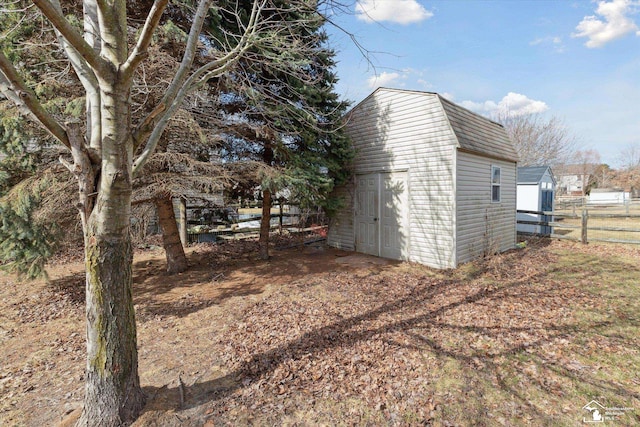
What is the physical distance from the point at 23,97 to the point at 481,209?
8.97 m

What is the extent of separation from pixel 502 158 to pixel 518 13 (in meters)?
3.91

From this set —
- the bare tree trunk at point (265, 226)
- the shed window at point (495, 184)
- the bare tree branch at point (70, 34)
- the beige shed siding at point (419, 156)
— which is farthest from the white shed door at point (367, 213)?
the bare tree branch at point (70, 34)

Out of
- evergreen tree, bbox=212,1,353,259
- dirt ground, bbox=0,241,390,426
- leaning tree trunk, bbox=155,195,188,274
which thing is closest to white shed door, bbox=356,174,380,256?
dirt ground, bbox=0,241,390,426

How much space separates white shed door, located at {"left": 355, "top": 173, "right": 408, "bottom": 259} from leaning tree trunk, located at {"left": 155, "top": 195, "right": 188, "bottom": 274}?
5255 mm

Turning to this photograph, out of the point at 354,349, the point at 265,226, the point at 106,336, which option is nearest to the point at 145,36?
the point at 106,336

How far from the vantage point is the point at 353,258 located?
8.30 meters

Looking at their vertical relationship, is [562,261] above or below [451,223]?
below

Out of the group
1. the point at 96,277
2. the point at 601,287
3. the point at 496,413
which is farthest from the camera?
the point at 601,287

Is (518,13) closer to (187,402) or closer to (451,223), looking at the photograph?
(451,223)

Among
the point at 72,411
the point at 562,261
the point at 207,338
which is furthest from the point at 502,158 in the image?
the point at 72,411

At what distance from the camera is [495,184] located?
852 cm

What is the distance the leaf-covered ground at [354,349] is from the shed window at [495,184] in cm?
287

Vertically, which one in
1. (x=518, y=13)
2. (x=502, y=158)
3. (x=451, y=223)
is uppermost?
(x=518, y=13)

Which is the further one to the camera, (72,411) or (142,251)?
(142,251)
